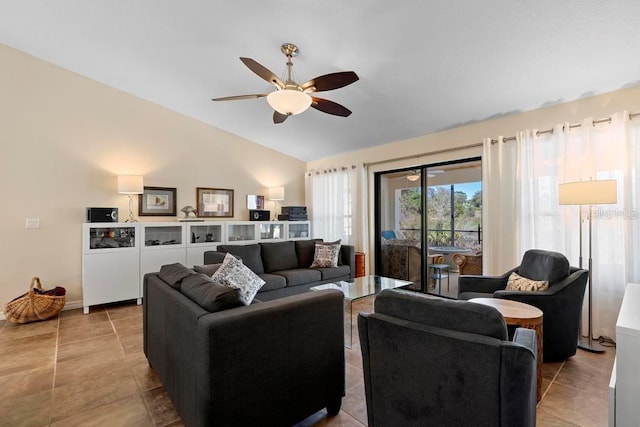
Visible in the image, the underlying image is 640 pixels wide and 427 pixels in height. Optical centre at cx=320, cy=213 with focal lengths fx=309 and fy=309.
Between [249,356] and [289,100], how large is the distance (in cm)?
192

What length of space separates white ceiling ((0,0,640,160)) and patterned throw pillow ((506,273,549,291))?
186 cm

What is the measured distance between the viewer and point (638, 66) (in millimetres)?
2572

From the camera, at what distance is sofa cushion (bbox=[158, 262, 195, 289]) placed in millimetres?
1987

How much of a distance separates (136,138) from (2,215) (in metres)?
1.80

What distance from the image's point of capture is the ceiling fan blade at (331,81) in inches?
95.3

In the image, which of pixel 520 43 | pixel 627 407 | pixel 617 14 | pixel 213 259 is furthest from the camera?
pixel 213 259

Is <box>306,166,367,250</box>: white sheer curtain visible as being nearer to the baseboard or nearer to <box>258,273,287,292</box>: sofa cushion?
<box>258,273,287,292</box>: sofa cushion

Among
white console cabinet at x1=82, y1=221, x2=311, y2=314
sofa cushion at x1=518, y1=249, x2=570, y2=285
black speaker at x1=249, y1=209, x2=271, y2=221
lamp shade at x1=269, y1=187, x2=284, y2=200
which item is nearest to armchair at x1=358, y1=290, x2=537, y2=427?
sofa cushion at x1=518, y1=249, x2=570, y2=285

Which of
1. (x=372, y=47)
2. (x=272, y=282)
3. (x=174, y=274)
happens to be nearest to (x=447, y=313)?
(x=174, y=274)

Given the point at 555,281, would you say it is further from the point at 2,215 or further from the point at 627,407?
the point at 2,215

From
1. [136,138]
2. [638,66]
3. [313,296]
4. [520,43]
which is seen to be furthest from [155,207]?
[638,66]

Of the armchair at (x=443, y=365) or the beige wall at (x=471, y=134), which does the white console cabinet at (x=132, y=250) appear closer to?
the beige wall at (x=471, y=134)

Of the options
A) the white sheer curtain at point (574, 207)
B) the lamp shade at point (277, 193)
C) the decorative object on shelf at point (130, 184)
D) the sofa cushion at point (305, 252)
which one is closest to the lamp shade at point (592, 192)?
the white sheer curtain at point (574, 207)

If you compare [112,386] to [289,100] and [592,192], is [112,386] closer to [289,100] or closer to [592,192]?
[289,100]
